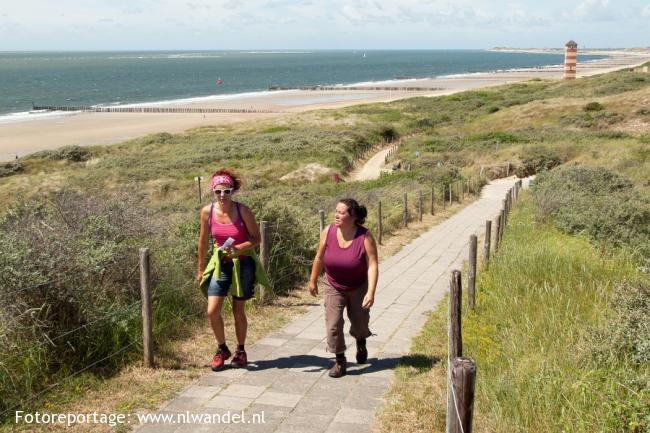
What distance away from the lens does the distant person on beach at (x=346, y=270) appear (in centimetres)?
550

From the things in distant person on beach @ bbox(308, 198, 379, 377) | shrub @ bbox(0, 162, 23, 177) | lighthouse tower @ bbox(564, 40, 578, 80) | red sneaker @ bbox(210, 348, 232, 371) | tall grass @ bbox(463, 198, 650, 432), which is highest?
lighthouse tower @ bbox(564, 40, 578, 80)

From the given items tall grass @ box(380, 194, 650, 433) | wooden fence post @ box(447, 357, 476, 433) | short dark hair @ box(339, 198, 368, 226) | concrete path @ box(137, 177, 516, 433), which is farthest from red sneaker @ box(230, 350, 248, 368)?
wooden fence post @ box(447, 357, 476, 433)

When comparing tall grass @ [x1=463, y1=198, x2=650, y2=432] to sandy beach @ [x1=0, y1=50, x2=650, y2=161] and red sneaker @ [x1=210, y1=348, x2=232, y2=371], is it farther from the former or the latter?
sandy beach @ [x1=0, y1=50, x2=650, y2=161]

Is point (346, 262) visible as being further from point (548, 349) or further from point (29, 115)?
point (29, 115)

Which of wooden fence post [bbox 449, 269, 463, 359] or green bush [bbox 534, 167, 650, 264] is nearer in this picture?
wooden fence post [bbox 449, 269, 463, 359]

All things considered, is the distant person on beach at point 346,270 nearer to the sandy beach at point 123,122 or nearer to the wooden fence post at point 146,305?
the wooden fence post at point 146,305

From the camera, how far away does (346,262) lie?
5.52 m

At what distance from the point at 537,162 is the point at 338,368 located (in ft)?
90.9

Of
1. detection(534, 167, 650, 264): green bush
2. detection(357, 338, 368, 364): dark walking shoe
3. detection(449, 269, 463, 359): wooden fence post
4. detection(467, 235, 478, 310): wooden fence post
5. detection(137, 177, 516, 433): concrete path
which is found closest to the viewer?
detection(449, 269, 463, 359): wooden fence post

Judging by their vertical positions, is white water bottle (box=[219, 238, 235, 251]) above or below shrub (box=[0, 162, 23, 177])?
above

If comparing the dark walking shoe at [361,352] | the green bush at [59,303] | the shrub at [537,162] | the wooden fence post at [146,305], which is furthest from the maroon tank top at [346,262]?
the shrub at [537,162]

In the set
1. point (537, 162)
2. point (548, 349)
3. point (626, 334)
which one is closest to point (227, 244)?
point (548, 349)

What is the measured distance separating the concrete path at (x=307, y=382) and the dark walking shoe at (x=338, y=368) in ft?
0.17

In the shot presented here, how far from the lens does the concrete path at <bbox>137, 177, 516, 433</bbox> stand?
4773 mm
